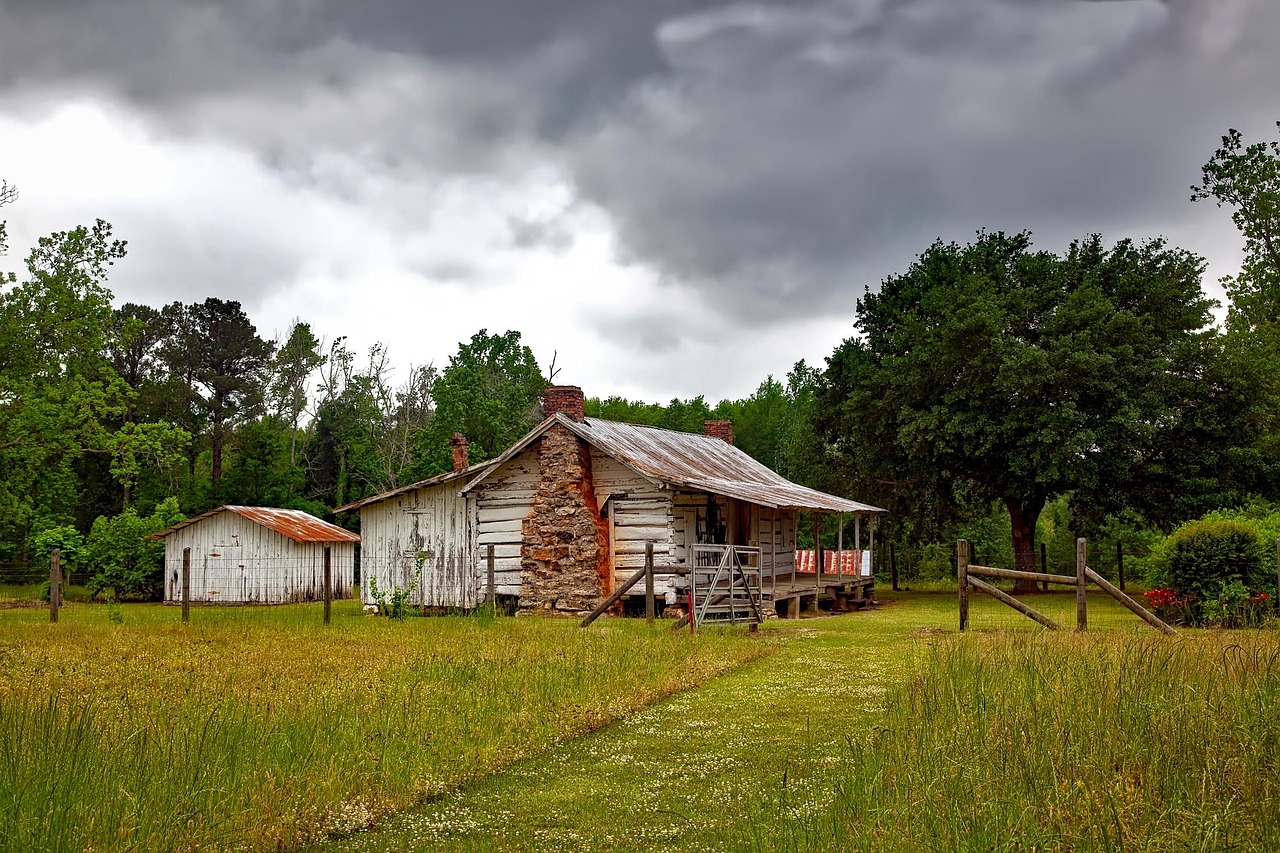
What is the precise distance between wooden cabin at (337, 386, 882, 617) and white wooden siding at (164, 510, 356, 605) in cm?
928

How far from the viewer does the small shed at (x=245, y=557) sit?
1506 inches

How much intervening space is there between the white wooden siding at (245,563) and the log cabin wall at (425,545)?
30.3ft

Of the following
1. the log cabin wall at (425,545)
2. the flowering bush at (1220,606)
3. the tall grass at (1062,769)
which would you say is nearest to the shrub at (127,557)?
the log cabin wall at (425,545)

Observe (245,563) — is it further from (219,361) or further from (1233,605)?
(1233,605)

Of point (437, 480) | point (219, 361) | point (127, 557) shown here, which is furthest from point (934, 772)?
point (219, 361)

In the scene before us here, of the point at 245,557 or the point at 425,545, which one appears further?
the point at 245,557

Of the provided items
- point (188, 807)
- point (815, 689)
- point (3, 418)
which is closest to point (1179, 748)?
point (815, 689)

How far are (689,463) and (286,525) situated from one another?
57.2 ft

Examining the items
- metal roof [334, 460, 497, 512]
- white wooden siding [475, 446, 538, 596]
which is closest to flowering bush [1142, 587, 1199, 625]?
white wooden siding [475, 446, 538, 596]

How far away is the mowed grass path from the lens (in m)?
5.98

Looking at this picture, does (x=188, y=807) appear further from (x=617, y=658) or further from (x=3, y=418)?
(x=3, y=418)

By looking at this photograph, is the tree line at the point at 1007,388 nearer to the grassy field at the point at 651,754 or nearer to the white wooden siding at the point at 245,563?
the white wooden siding at the point at 245,563

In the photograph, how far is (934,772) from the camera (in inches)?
277

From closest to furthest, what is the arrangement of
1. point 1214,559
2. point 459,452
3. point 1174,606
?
point 1214,559
point 1174,606
point 459,452
